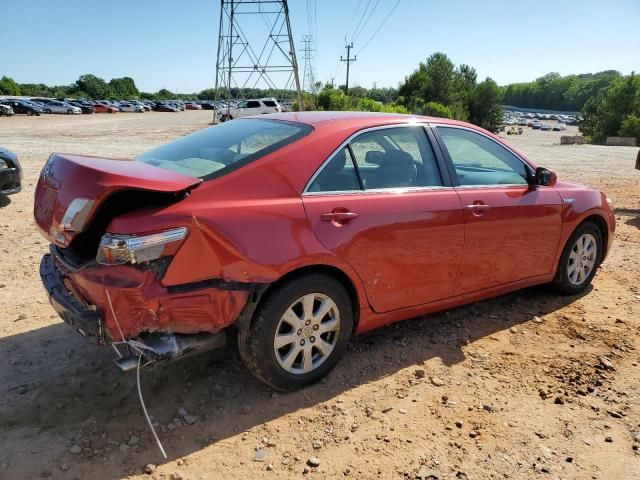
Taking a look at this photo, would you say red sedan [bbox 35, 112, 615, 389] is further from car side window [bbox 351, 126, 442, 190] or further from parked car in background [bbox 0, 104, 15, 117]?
parked car in background [bbox 0, 104, 15, 117]

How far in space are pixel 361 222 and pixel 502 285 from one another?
1.61 metres

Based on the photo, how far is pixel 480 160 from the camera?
4.09m

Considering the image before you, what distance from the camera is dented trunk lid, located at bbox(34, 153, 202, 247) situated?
2.50 meters

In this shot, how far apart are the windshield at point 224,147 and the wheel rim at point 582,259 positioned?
9.25ft

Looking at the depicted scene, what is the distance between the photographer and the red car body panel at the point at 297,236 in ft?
8.29

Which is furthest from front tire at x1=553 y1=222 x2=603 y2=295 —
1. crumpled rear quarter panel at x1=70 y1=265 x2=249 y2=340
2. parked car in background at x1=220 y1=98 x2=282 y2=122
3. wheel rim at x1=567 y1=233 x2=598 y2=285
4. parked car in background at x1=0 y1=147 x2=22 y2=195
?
parked car in background at x1=220 y1=98 x2=282 y2=122

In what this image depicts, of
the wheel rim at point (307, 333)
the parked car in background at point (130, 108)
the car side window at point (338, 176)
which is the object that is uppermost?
the car side window at point (338, 176)

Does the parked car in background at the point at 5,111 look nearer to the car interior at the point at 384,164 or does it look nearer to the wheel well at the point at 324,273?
the car interior at the point at 384,164

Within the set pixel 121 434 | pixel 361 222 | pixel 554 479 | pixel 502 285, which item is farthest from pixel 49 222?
pixel 502 285

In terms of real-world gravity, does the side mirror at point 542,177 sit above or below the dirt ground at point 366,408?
above

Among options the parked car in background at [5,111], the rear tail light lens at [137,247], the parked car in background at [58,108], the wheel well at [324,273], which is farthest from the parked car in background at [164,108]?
the rear tail light lens at [137,247]

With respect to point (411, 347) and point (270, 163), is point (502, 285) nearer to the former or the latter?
point (411, 347)

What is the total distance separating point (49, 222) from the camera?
2.83 meters

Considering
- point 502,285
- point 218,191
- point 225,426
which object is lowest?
point 225,426
